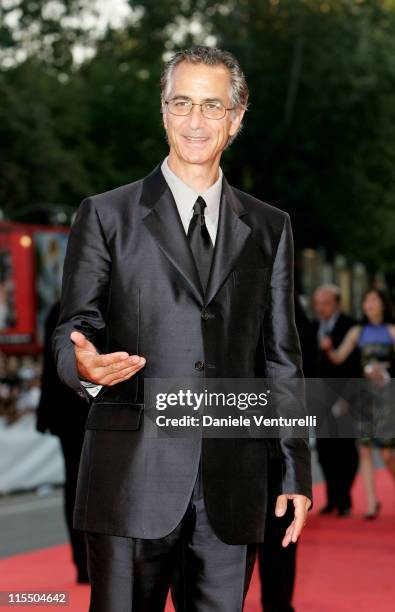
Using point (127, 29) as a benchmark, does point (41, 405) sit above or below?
below

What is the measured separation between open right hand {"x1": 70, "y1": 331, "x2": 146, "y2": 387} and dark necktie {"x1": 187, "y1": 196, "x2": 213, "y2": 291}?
1.34 ft

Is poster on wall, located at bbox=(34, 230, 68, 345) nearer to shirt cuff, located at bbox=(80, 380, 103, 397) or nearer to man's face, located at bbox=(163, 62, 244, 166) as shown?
man's face, located at bbox=(163, 62, 244, 166)

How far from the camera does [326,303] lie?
13.6 m

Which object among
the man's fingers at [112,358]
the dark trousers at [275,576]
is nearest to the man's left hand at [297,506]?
the man's fingers at [112,358]

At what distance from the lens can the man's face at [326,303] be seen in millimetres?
13555

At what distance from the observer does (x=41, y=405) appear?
867 centimetres

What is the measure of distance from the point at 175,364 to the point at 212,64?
0.82 m

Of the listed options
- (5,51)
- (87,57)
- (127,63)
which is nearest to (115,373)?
(5,51)

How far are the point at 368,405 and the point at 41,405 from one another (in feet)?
17.7

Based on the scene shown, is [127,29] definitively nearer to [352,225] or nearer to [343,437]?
[352,225]

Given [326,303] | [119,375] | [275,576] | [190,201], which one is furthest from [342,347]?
[119,375]

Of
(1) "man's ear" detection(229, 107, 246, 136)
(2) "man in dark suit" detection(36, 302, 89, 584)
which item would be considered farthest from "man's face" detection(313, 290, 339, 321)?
(1) "man's ear" detection(229, 107, 246, 136)

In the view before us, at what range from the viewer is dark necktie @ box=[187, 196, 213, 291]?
12.1 ft

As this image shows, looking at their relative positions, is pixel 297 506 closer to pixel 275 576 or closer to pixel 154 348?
pixel 154 348
